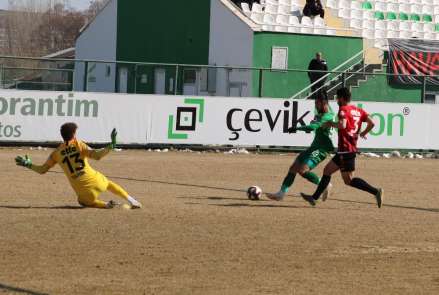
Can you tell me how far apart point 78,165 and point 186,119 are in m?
13.8

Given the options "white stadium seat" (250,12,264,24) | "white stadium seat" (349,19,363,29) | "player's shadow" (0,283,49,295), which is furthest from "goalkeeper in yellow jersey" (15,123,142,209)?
"white stadium seat" (349,19,363,29)

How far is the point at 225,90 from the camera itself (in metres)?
34.4

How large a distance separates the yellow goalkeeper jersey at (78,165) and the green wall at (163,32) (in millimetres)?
22465

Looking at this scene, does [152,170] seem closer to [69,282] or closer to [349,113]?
[349,113]

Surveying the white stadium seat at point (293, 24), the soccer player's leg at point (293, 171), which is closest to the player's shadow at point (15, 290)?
the soccer player's leg at point (293, 171)

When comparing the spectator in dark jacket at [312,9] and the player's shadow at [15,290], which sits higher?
the spectator in dark jacket at [312,9]

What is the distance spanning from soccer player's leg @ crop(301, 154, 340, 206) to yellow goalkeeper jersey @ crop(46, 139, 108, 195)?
3193mm

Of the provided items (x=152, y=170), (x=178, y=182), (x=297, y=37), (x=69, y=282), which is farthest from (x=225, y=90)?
(x=69, y=282)

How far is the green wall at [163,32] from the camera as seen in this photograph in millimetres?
39812

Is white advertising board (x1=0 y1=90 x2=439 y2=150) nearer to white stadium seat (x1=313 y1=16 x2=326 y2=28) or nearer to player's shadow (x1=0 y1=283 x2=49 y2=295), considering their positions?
white stadium seat (x1=313 y1=16 x2=326 y2=28)

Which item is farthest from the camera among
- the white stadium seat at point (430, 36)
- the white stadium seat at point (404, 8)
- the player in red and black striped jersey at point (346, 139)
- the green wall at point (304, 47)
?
the white stadium seat at point (404, 8)

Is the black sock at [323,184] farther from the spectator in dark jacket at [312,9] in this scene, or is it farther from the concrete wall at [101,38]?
the concrete wall at [101,38]

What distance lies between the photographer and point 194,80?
33344 mm

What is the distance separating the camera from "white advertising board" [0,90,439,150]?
26.9 metres
